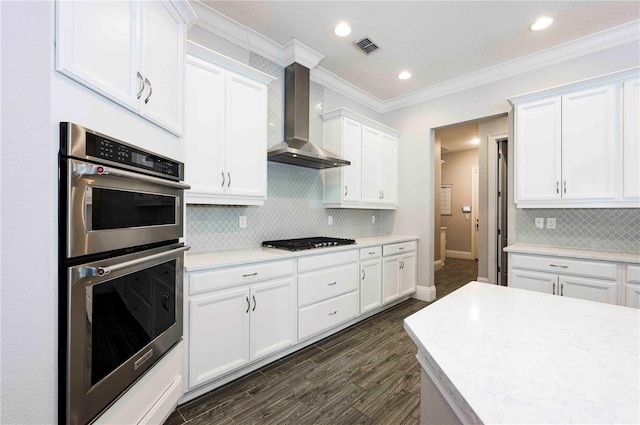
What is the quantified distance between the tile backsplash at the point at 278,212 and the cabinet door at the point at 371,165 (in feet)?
1.38

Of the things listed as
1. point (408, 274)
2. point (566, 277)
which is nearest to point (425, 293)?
point (408, 274)

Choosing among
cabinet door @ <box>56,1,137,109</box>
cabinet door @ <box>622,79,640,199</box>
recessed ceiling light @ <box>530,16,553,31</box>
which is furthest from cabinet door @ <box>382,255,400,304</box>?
cabinet door @ <box>56,1,137,109</box>

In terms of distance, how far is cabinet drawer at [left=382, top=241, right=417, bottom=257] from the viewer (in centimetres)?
365

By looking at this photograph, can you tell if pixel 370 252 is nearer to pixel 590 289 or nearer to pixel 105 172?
pixel 590 289

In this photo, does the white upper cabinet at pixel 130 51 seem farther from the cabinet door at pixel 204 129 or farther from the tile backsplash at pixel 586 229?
the tile backsplash at pixel 586 229

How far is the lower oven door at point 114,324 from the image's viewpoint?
98 cm

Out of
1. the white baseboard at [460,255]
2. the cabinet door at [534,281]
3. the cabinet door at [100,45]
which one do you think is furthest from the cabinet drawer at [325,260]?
the white baseboard at [460,255]

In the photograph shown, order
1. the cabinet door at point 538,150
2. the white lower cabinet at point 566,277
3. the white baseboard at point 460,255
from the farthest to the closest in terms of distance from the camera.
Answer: the white baseboard at point 460,255 → the cabinet door at point 538,150 → the white lower cabinet at point 566,277

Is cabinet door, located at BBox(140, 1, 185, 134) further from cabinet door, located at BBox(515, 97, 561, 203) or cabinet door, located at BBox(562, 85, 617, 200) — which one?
cabinet door, located at BBox(562, 85, 617, 200)

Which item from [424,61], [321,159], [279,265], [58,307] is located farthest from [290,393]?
[424,61]

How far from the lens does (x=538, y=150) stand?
2953 millimetres

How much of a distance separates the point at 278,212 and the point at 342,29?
194cm

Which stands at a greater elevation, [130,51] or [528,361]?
[130,51]

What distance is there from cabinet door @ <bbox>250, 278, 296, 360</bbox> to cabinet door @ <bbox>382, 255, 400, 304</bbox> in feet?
4.94
